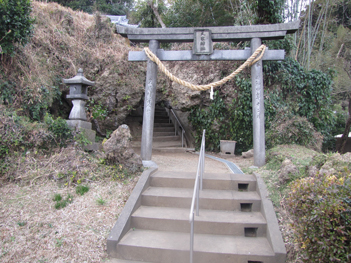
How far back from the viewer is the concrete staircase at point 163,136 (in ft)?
30.4

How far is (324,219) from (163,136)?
784cm

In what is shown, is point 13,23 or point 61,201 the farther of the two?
point 13,23

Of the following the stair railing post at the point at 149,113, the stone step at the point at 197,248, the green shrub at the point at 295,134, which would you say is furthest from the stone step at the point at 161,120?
the stone step at the point at 197,248

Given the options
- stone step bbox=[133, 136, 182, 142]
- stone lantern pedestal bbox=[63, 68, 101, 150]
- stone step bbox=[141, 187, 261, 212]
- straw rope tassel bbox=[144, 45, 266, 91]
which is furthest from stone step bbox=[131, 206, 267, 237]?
stone step bbox=[133, 136, 182, 142]

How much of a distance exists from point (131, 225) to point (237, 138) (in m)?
5.42

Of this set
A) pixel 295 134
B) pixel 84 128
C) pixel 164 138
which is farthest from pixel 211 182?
pixel 164 138

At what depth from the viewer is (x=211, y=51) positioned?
210 inches

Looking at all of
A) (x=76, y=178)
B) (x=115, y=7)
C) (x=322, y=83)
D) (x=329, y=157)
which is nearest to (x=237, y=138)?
(x=322, y=83)

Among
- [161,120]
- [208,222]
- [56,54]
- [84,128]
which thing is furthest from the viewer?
[161,120]

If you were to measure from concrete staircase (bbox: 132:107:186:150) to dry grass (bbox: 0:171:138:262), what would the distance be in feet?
16.0

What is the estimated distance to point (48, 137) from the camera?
470 centimetres

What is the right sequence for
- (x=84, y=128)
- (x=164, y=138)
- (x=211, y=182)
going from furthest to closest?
(x=164, y=138), (x=84, y=128), (x=211, y=182)

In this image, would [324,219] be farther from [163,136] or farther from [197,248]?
[163,136]

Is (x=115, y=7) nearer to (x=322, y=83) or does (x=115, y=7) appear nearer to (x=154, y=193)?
(x=322, y=83)
